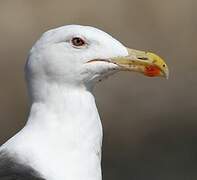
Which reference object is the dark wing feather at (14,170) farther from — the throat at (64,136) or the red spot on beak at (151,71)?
the red spot on beak at (151,71)

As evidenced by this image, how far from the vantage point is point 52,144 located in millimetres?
6266

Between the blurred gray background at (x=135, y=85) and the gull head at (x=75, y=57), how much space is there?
12.9ft

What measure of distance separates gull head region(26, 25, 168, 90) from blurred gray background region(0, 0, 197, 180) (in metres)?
3.92

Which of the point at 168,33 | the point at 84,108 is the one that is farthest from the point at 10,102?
the point at 84,108

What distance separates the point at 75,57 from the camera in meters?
6.36

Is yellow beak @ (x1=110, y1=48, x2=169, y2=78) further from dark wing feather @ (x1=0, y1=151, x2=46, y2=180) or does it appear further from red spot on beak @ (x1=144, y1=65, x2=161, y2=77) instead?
dark wing feather @ (x1=0, y1=151, x2=46, y2=180)

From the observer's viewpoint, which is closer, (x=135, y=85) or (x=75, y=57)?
(x=75, y=57)

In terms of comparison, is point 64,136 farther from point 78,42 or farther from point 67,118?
point 78,42

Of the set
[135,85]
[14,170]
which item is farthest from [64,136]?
[135,85]

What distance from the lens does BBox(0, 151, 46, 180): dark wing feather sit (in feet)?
19.8

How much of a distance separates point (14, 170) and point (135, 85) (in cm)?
536

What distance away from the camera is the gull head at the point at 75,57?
20.7 ft

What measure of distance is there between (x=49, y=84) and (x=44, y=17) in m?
5.59

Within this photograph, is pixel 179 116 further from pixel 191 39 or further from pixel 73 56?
pixel 73 56
